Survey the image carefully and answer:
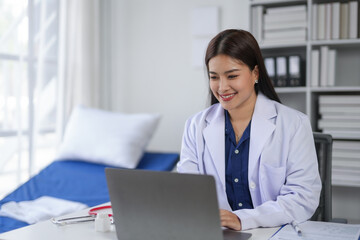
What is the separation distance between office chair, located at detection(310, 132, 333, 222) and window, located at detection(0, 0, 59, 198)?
1.86 meters

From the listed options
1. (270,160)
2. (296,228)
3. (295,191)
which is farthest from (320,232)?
(270,160)

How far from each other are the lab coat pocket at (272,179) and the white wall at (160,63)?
177 cm

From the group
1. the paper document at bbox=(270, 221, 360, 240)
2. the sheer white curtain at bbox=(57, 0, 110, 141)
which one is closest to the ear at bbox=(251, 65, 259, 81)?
the paper document at bbox=(270, 221, 360, 240)

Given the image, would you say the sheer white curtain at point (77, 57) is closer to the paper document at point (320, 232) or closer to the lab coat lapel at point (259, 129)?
the lab coat lapel at point (259, 129)

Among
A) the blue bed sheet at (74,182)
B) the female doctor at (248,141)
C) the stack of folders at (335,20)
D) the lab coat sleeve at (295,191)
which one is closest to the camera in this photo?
the lab coat sleeve at (295,191)

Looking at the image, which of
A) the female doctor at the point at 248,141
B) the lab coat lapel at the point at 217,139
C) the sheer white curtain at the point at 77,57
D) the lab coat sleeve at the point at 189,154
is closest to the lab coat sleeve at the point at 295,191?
the female doctor at the point at 248,141

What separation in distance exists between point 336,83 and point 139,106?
1469 mm

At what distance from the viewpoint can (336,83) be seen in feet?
9.16

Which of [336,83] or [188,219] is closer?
[188,219]

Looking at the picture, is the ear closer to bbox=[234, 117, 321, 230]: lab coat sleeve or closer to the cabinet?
bbox=[234, 117, 321, 230]: lab coat sleeve

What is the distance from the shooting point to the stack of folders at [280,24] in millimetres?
2604

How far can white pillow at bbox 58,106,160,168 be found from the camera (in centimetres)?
262

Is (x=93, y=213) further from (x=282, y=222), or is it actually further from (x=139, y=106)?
(x=139, y=106)

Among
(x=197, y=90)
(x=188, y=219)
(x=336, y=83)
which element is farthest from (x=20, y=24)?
(x=188, y=219)
